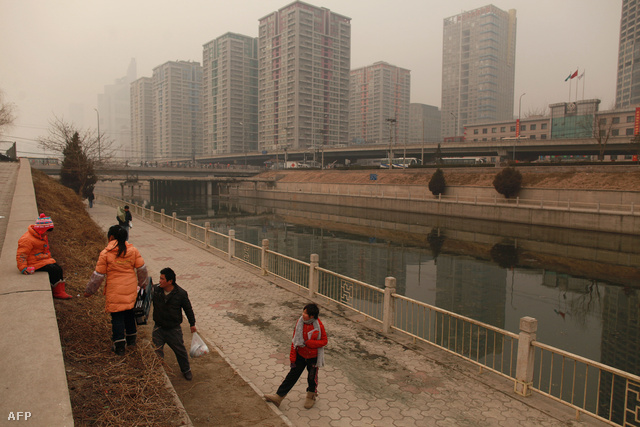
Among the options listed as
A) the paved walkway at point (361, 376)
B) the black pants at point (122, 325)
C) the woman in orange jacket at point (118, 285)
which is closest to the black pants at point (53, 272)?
the woman in orange jacket at point (118, 285)

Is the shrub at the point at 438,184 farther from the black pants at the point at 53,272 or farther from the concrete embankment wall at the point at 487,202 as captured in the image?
the black pants at the point at 53,272

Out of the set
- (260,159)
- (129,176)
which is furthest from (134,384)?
(260,159)

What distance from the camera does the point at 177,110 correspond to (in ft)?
529

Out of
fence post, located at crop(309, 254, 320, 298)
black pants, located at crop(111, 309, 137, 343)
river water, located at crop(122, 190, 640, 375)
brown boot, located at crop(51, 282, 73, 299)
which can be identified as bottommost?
river water, located at crop(122, 190, 640, 375)

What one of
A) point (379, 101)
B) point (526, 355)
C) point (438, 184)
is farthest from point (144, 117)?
point (526, 355)

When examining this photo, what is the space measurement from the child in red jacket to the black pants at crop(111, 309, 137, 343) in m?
1.97

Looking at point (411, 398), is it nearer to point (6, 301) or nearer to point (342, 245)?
point (6, 301)

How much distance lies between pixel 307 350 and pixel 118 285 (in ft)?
8.40

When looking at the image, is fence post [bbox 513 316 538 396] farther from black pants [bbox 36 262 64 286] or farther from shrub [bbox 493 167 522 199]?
shrub [bbox 493 167 522 199]

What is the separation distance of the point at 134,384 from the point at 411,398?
3.63 m

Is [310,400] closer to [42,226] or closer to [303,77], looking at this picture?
[42,226]

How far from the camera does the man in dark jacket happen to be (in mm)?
5504

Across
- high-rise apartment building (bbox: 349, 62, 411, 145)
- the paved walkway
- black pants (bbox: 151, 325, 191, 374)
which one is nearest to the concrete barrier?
black pants (bbox: 151, 325, 191, 374)

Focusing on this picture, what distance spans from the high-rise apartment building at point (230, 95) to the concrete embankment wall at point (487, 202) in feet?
293
